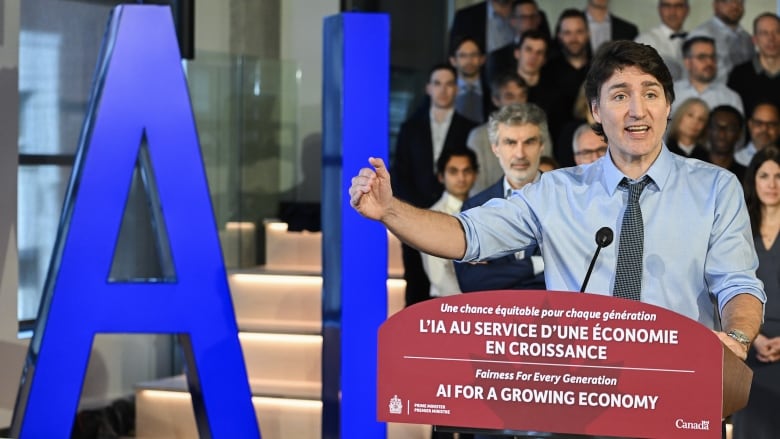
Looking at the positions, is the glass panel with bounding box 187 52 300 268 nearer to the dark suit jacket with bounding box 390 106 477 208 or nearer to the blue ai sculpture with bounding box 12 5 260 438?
the dark suit jacket with bounding box 390 106 477 208

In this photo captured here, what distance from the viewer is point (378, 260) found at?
409cm

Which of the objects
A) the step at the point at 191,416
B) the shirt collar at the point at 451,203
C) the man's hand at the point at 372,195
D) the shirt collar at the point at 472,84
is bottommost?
the step at the point at 191,416

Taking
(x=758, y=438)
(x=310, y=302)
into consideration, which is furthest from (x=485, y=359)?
(x=310, y=302)

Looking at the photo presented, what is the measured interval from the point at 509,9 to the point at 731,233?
4111 millimetres

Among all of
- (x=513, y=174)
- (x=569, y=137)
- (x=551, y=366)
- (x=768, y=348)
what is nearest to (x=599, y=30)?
(x=569, y=137)

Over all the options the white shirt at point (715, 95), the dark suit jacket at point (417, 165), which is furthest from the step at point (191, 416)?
the white shirt at point (715, 95)

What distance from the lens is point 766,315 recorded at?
4785mm

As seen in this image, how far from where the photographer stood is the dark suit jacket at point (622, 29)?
594cm

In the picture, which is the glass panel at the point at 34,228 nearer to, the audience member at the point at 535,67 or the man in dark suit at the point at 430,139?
Answer: the man in dark suit at the point at 430,139

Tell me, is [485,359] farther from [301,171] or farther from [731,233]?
[301,171]

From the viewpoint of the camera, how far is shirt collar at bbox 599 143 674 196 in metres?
2.37

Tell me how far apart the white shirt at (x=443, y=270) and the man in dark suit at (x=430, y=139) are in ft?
1.66

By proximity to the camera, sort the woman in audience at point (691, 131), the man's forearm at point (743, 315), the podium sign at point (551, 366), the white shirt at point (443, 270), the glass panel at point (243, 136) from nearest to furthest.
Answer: the podium sign at point (551, 366) → the man's forearm at point (743, 315) → the white shirt at point (443, 270) → the woman in audience at point (691, 131) → the glass panel at point (243, 136)

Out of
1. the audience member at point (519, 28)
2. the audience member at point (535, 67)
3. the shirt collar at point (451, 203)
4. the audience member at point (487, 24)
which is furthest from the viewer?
the audience member at point (487, 24)
